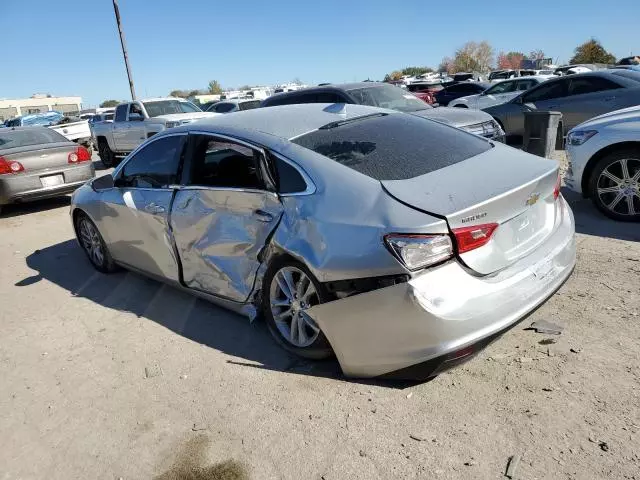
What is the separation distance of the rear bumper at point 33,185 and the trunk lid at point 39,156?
107mm

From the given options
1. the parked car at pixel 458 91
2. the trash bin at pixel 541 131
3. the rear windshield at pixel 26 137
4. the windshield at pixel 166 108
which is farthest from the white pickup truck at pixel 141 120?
the parked car at pixel 458 91

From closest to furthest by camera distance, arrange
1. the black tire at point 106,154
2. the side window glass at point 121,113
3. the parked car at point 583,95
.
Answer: the parked car at point 583,95 → the side window glass at point 121,113 → the black tire at point 106,154

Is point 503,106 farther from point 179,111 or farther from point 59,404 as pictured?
point 59,404

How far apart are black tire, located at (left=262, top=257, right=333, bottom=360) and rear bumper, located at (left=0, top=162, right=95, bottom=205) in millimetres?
7042

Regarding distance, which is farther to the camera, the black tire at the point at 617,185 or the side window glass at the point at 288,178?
the black tire at the point at 617,185

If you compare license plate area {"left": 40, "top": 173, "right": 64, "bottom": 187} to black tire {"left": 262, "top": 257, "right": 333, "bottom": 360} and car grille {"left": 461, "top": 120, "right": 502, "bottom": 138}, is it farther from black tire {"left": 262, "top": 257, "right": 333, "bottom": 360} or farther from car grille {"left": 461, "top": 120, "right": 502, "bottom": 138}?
black tire {"left": 262, "top": 257, "right": 333, "bottom": 360}

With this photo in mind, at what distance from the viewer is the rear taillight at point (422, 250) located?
258 cm

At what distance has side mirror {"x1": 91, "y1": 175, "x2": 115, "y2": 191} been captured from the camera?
4980 mm

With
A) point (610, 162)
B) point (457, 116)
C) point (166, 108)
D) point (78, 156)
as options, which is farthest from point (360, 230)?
point (166, 108)

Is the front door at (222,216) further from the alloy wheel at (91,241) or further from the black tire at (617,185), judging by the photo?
the black tire at (617,185)

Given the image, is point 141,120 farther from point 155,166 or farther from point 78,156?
point 155,166

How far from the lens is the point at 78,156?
372 inches

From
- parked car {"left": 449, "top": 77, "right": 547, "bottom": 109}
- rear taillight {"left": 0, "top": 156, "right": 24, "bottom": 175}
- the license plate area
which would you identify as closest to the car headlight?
the license plate area

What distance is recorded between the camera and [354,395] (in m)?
2.98
